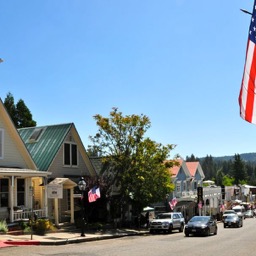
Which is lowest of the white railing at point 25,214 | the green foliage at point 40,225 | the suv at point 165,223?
the suv at point 165,223

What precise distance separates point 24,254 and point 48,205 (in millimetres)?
14733

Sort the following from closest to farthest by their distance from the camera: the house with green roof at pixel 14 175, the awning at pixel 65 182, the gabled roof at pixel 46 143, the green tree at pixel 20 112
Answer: the house with green roof at pixel 14 175
the awning at pixel 65 182
the gabled roof at pixel 46 143
the green tree at pixel 20 112

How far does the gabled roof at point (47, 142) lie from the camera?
108 feet

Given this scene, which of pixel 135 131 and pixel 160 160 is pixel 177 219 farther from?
pixel 135 131

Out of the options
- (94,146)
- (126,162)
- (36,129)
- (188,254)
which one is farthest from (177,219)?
(188,254)

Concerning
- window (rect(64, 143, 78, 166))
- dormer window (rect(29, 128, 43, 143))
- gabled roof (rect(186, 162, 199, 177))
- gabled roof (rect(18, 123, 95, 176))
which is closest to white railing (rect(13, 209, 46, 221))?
gabled roof (rect(18, 123, 95, 176))

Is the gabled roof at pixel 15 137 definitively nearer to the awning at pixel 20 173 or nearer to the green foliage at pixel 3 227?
the awning at pixel 20 173

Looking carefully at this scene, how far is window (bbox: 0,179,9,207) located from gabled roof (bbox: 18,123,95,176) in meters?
4.22

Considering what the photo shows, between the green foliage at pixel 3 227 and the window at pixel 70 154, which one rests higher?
the window at pixel 70 154

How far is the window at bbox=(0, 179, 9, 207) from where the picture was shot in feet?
90.9

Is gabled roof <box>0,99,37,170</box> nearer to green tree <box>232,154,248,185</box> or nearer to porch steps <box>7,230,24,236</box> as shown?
porch steps <box>7,230,24,236</box>

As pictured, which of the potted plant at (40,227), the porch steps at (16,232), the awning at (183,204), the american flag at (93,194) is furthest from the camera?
the awning at (183,204)

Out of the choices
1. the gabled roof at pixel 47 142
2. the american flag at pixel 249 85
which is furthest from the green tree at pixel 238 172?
the american flag at pixel 249 85

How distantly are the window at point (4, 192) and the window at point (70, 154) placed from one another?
6.71 m
